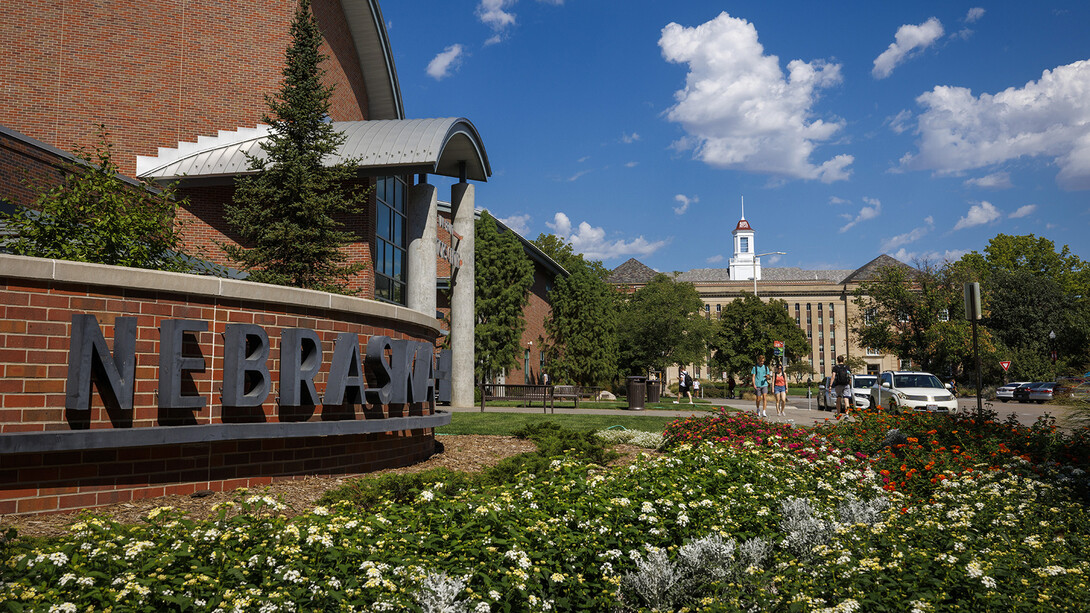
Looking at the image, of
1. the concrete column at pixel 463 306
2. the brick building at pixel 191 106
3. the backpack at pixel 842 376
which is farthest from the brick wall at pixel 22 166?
the backpack at pixel 842 376

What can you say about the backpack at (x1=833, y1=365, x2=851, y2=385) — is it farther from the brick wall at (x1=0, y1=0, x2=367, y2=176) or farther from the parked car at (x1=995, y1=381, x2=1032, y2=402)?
the parked car at (x1=995, y1=381, x2=1032, y2=402)

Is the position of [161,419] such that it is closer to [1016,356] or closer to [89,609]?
[89,609]

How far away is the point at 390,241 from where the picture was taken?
25812 millimetres

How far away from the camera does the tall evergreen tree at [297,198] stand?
17.2m

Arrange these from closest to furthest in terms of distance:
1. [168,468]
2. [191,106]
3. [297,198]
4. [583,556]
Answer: [583,556] → [168,468] → [297,198] → [191,106]

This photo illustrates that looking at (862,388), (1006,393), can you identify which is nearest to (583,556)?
(862,388)

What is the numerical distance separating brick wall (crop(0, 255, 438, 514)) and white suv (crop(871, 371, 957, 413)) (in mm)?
18351

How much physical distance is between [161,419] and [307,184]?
442 inches

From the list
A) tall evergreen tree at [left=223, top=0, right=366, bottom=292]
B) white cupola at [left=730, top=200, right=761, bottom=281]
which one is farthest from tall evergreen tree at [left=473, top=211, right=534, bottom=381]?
white cupola at [left=730, top=200, right=761, bottom=281]

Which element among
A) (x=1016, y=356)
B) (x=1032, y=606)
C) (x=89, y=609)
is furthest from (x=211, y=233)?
(x=1016, y=356)

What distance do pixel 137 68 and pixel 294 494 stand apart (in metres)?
20.0

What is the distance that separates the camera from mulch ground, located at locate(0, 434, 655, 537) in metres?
5.70

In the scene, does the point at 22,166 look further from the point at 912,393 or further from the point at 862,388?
the point at 862,388

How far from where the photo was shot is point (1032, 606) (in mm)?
3645
